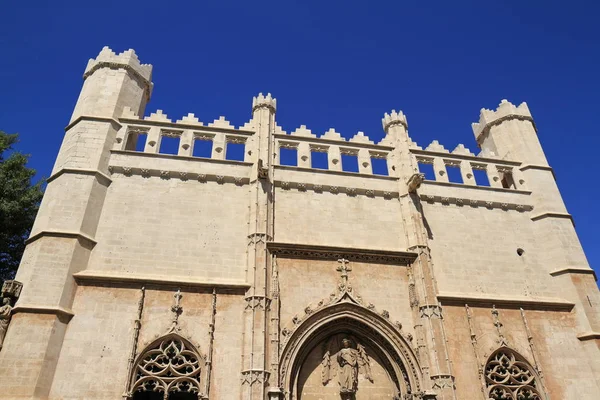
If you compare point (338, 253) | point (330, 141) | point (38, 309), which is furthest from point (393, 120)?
point (38, 309)

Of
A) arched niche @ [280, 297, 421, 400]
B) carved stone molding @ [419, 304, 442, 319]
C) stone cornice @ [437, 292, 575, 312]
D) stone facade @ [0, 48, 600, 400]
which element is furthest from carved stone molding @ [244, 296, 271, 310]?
stone cornice @ [437, 292, 575, 312]

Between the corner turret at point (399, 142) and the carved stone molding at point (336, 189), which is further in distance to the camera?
the corner turret at point (399, 142)

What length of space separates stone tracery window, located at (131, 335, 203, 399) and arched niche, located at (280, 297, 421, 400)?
245cm

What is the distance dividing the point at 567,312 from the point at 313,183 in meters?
9.80

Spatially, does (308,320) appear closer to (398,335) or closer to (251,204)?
(398,335)

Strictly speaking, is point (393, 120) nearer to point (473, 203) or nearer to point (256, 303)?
point (473, 203)

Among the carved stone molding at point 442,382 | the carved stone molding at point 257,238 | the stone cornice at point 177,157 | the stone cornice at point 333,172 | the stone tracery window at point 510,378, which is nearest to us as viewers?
the carved stone molding at point 442,382

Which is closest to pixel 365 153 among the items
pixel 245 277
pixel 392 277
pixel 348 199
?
pixel 348 199

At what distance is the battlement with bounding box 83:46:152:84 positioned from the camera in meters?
17.3

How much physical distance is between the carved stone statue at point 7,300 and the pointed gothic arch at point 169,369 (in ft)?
11.4

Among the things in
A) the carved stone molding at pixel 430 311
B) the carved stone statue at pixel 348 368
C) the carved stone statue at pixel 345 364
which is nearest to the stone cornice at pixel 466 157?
the carved stone molding at pixel 430 311

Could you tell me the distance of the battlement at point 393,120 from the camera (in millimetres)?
18219

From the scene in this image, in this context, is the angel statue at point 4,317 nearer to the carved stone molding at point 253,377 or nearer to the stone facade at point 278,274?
the stone facade at point 278,274

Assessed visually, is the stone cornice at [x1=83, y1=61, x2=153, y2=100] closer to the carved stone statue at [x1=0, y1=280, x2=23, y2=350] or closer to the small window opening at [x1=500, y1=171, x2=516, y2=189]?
the carved stone statue at [x1=0, y1=280, x2=23, y2=350]
